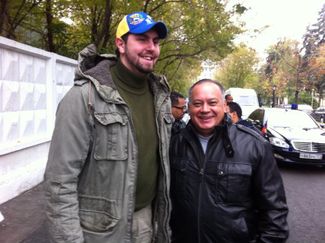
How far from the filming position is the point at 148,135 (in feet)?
7.38

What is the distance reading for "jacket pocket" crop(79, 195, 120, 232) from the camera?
2.01 m

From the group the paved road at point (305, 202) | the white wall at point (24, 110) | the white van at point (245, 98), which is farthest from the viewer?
the white van at point (245, 98)

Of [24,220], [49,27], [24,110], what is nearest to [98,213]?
[24,220]

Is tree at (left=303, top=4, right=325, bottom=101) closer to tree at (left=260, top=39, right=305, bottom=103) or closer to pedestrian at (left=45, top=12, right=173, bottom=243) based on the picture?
tree at (left=260, top=39, right=305, bottom=103)

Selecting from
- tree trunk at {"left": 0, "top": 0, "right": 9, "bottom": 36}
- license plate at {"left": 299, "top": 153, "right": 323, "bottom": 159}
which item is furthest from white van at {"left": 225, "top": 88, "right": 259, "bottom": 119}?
tree trunk at {"left": 0, "top": 0, "right": 9, "bottom": 36}

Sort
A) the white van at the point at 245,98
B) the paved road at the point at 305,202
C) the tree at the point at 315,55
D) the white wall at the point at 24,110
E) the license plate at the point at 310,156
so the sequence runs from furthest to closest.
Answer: the tree at the point at 315,55 → the white van at the point at 245,98 → the license plate at the point at 310,156 → the white wall at the point at 24,110 → the paved road at the point at 305,202

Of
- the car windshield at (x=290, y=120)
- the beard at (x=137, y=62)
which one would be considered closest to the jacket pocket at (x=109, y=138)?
the beard at (x=137, y=62)

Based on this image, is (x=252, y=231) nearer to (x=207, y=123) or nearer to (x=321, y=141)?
(x=207, y=123)

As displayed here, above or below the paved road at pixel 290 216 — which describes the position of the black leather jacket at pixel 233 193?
above

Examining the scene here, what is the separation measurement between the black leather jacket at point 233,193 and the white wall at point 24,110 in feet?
13.2

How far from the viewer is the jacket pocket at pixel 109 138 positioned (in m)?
1.98

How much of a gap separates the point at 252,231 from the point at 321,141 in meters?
7.60

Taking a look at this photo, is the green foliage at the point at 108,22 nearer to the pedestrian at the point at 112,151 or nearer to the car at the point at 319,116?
the pedestrian at the point at 112,151

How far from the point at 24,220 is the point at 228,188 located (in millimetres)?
3675
